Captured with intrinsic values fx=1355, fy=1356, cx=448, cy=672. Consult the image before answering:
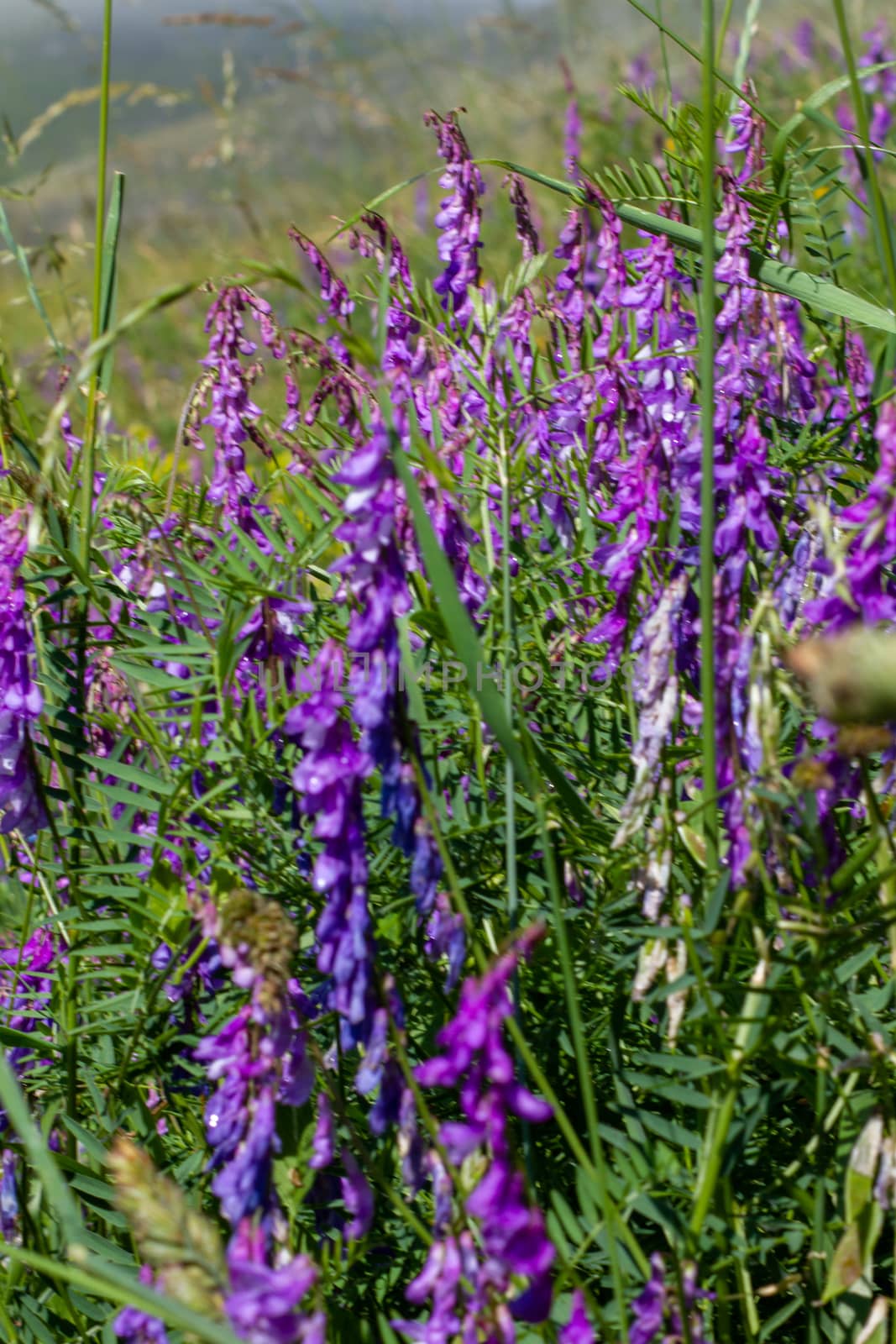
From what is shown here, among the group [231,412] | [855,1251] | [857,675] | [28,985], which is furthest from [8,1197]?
[857,675]

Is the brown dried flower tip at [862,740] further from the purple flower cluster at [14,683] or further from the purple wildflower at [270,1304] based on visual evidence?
the purple flower cluster at [14,683]

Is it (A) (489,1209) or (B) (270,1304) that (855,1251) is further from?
(B) (270,1304)

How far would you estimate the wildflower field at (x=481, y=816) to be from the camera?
919 mm

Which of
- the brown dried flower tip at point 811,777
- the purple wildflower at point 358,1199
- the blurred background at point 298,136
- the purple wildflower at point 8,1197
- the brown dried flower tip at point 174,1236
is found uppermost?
the blurred background at point 298,136

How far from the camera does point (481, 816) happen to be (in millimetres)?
1274

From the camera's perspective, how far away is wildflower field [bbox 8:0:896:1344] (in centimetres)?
92

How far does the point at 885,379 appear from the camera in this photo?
1.99 metres

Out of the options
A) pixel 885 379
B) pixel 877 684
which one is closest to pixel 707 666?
pixel 877 684

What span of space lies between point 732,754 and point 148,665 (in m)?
0.70

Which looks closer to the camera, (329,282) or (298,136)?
(329,282)

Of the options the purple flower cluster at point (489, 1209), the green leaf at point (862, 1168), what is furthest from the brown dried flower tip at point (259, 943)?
the green leaf at point (862, 1168)

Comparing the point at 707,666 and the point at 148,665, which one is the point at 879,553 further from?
the point at 148,665

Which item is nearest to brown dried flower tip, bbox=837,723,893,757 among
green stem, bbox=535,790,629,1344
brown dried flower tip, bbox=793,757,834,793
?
brown dried flower tip, bbox=793,757,834,793

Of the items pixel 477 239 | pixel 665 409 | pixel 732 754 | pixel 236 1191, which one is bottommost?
pixel 236 1191
